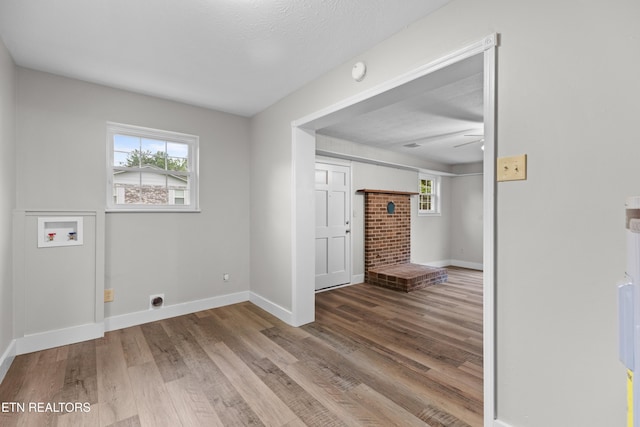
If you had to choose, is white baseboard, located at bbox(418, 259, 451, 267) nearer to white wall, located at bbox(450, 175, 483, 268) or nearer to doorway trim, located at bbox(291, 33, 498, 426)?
white wall, located at bbox(450, 175, 483, 268)

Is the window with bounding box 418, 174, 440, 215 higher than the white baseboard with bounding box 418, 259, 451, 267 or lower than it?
higher

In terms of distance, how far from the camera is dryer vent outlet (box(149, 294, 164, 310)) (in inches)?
132

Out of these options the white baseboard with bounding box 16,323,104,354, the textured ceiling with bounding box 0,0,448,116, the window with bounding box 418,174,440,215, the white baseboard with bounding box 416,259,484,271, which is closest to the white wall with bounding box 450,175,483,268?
the white baseboard with bounding box 416,259,484,271

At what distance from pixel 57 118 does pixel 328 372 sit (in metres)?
3.43

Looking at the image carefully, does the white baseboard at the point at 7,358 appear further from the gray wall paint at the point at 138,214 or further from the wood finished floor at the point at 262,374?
the gray wall paint at the point at 138,214

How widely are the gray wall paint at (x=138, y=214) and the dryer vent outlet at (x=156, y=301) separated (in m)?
0.05

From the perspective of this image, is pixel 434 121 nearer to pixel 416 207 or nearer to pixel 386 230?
pixel 386 230

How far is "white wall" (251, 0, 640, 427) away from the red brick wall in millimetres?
3908

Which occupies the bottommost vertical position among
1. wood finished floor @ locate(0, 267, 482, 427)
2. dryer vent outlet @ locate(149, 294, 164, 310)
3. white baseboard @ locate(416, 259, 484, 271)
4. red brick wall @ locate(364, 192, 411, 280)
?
wood finished floor @ locate(0, 267, 482, 427)

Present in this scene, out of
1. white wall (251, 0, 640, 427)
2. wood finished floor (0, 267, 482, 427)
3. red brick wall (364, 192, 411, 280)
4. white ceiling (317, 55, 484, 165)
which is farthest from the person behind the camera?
red brick wall (364, 192, 411, 280)

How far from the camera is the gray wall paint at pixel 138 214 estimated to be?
2.75 metres

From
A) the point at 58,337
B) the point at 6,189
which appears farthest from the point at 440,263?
the point at 6,189

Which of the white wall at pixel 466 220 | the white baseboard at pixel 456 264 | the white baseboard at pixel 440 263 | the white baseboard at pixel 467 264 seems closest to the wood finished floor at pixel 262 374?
the white baseboard at pixel 440 263
